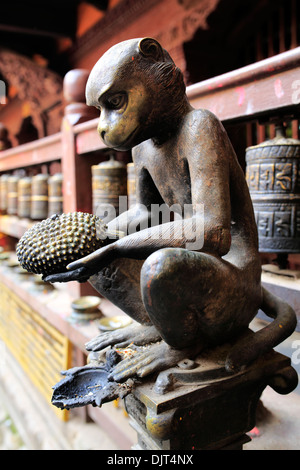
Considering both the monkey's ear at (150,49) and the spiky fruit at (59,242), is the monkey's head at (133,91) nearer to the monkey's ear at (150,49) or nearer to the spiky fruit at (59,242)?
the monkey's ear at (150,49)

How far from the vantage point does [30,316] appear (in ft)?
10.4

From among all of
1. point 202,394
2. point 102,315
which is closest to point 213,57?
point 102,315

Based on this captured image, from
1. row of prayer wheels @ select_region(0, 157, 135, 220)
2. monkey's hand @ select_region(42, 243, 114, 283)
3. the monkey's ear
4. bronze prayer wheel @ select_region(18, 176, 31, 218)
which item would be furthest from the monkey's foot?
bronze prayer wheel @ select_region(18, 176, 31, 218)

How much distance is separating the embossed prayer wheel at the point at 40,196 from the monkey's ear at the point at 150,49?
2.43 metres

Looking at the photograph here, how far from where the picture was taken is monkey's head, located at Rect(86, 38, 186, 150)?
0.92 meters

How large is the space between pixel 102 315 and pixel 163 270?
4.88 ft

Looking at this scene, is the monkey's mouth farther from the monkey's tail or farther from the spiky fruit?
the monkey's tail

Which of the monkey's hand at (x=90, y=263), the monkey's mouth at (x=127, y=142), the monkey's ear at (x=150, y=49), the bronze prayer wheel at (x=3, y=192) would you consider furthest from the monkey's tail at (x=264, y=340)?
the bronze prayer wheel at (x=3, y=192)

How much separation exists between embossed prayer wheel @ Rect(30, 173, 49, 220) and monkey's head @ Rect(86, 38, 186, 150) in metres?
2.37

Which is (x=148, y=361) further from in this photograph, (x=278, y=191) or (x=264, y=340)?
(x=278, y=191)

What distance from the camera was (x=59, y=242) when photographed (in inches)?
36.4

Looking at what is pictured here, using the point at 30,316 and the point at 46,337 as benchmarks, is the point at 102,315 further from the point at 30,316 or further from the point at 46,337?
the point at 30,316

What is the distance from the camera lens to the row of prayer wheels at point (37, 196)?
293 centimetres
